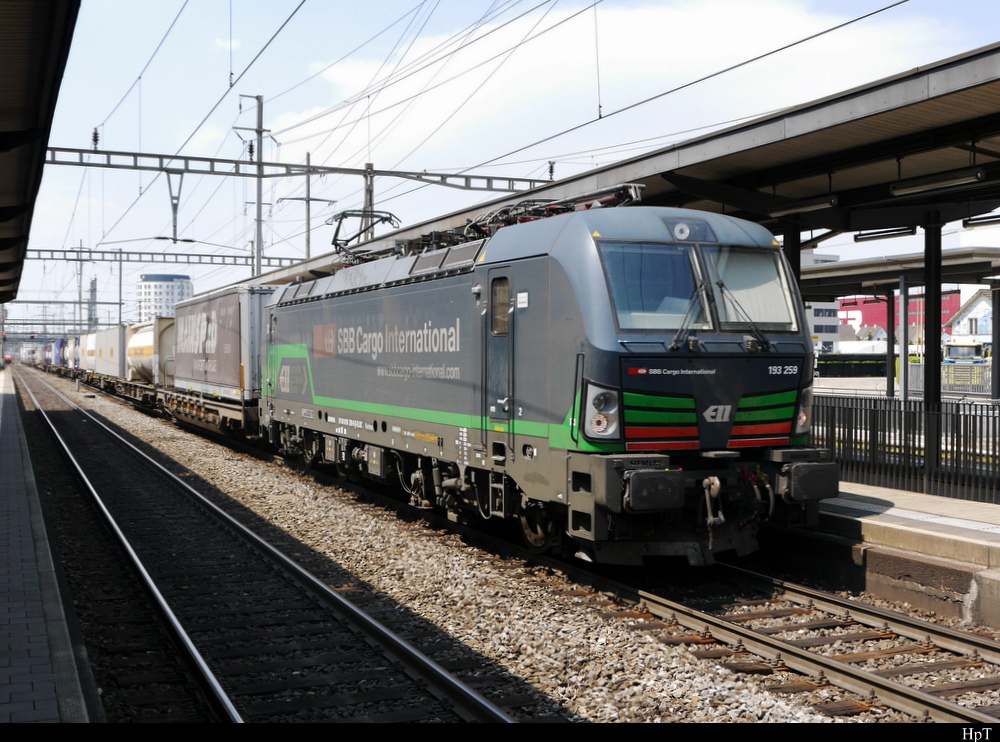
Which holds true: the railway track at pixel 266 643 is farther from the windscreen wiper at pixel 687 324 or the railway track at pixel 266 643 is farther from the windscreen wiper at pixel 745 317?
the windscreen wiper at pixel 745 317

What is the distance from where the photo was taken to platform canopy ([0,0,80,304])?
671cm

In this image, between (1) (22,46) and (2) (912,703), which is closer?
(2) (912,703)

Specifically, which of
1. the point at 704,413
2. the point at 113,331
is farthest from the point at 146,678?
the point at 113,331

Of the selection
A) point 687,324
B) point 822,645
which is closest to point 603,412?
point 687,324

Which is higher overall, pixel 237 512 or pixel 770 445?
pixel 770 445

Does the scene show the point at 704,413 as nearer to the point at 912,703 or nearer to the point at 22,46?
the point at 912,703

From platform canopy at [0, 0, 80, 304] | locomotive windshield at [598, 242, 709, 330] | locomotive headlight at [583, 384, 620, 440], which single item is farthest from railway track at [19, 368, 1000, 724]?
platform canopy at [0, 0, 80, 304]

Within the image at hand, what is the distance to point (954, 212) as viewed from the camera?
13250 mm

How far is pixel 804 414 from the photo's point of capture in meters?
8.91

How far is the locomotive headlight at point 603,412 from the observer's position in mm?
7766

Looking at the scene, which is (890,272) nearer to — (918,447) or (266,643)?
(918,447)

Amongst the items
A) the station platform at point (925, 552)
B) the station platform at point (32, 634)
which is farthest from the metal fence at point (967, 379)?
the station platform at point (32, 634)

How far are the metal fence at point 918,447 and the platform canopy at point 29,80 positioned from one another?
10.4 meters

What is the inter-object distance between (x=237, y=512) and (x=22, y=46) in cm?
738
